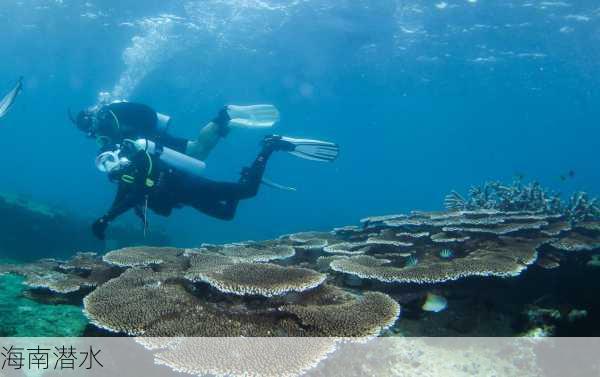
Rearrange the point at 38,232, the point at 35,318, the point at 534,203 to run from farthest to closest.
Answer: the point at 38,232 < the point at 534,203 < the point at 35,318

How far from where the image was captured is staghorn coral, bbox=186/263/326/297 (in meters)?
4.14

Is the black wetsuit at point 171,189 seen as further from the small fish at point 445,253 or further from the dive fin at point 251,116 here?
the small fish at point 445,253

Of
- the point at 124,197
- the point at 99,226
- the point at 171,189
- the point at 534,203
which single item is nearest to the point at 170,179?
the point at 171,189

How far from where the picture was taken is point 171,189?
33.7ft

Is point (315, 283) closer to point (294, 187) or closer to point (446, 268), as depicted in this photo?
point (446, 268)

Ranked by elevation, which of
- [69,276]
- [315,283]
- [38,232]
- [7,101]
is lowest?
[38,232]

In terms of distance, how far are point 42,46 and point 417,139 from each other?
75718 mm

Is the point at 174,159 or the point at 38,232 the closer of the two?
the point at 174,159

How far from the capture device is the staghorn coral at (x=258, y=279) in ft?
13.6

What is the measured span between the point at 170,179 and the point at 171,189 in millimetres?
260

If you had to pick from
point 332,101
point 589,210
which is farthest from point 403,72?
point 589,210

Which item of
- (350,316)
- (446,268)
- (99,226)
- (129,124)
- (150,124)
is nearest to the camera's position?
(350,316)

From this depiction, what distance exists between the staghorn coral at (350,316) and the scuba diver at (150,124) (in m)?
7.73

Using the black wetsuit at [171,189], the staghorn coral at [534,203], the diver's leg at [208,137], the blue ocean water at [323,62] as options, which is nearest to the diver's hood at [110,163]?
the black wetsuit at [171,189]
